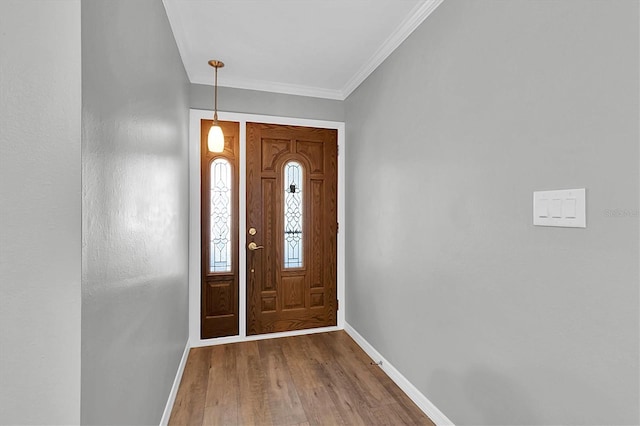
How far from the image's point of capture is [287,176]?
3182mm

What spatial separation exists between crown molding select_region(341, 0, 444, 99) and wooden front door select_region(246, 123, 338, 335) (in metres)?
0.60

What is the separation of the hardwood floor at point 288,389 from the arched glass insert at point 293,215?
866mm

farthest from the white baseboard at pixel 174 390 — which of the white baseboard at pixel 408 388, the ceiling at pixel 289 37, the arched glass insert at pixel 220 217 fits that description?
the ceiling at pixel 289 37

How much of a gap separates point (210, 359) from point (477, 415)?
209cm

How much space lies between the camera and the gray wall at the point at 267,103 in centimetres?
297

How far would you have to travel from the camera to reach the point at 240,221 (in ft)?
9.98

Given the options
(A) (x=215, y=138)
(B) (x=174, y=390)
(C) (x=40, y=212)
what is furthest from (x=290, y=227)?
(C) (x=40, y=212)

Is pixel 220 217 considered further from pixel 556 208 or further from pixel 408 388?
pixel 556 208

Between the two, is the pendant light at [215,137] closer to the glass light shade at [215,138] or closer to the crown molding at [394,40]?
the glass light shade at [215,138]

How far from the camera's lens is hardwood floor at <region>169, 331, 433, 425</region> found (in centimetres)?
192

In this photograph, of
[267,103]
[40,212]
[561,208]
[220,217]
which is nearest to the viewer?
[40,212]

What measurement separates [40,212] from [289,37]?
2.11m

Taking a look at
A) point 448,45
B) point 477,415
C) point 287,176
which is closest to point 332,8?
point 448,45

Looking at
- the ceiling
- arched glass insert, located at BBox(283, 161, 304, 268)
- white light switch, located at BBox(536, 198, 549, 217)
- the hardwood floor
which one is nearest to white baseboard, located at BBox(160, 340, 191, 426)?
the hardwood floor
